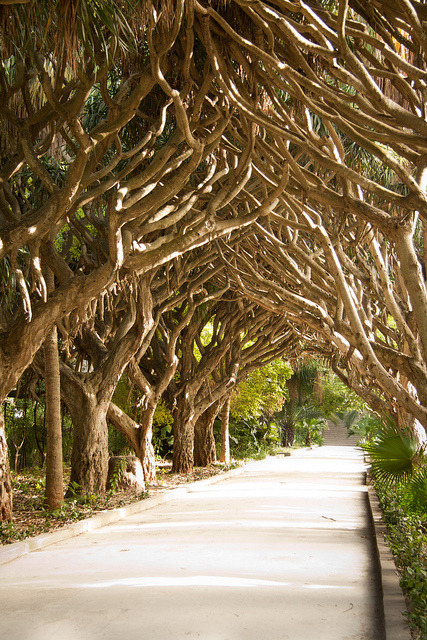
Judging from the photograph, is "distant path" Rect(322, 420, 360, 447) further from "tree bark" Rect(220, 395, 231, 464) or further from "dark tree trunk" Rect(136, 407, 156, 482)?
"dark tree trunk" Rect(136, 407, 156, 482)

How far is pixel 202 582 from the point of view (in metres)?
6.09

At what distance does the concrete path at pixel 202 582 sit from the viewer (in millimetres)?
4730

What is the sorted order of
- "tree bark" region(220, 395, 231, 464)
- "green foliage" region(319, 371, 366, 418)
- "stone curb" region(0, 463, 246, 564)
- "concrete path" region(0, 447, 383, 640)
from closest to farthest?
"concrete path" region(0, 447, 383, 640)
"stone curb" region(0, 463, 246, 564)
"tree bark" region(220, 395, 231, 464)
"green foliage" region(319, 371, 366, 418)

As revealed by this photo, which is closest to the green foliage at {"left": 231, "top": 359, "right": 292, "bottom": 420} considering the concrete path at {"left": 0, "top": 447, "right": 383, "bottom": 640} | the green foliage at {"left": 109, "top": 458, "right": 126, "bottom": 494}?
the green foliage at {"left": 109, "top": 458, "right": 126, "bottom": 494}

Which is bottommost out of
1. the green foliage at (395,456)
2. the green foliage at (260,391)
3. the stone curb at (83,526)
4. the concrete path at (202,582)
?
the concrete path at (202,582)

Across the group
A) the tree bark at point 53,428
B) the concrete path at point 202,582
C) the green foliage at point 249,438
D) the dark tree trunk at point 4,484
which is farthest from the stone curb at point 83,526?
the green foliage at point 249,438

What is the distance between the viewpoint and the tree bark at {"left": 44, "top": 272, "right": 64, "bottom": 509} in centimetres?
1023

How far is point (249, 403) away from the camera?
25.0 meters

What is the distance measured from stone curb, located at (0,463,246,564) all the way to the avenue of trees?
31.1 inches

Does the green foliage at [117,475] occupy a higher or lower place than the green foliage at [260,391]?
lower

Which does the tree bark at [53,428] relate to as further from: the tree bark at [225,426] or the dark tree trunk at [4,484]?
the tree bark at [225,426]

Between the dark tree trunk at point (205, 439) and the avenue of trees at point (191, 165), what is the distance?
19.0ft

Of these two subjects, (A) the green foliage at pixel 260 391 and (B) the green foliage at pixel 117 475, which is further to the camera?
(A) the green foliage at pixel 260 391

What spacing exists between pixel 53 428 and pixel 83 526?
149cm
